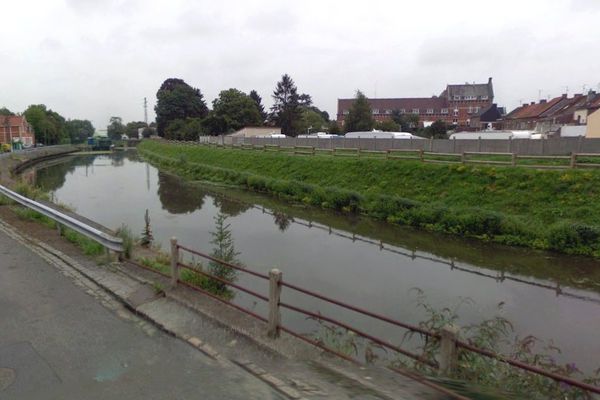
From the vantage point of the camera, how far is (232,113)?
232ft

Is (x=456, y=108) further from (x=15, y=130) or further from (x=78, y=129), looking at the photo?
(x=78, y=129)

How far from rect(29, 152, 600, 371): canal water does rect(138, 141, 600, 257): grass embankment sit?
0.81 meters

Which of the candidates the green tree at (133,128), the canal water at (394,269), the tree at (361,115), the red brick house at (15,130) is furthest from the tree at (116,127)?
the canal water at (394,269)

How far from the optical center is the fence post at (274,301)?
200 inches

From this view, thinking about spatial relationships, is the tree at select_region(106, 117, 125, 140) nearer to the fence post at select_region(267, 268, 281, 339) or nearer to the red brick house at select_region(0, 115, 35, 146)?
the red brick house at select_region(0, 115, 35, 146)

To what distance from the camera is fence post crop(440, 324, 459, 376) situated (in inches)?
152

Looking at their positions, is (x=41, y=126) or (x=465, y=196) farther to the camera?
(x=41, y=126)

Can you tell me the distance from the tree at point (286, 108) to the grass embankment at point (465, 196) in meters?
51.3

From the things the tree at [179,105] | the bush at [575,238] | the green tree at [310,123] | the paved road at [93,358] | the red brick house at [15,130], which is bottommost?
the bush at [575,238]

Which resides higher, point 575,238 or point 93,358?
point 93,358

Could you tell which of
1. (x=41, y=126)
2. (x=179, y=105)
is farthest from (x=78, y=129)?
(x=179, y=105)

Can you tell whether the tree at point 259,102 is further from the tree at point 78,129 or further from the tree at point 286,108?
the tree at point 78,129

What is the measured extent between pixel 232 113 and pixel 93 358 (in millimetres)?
68420

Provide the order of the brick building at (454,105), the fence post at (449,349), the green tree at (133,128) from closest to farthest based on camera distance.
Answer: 1. the fence post at (449,349)
2. the brick building at (454,105)
3. the green tree at (133,128)
